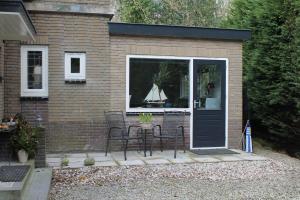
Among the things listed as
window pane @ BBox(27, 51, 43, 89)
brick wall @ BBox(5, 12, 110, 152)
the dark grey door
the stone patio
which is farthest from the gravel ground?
window pane @ BBox(27, 51, 43, 89)

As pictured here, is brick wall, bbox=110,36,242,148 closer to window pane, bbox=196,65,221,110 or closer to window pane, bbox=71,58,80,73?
window pane, bbox=196,65,221,110

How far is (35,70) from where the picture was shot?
9992 mm

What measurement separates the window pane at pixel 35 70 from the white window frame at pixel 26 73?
0.07 m

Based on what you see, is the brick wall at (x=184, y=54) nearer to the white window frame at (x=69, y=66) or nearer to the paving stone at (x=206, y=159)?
the white window frame at (x=69, y=66)

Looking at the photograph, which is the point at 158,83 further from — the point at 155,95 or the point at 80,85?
the point at 80,85

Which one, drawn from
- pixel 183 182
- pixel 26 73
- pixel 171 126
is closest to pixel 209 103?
pixel 171 126

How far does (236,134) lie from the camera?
11.0 meters

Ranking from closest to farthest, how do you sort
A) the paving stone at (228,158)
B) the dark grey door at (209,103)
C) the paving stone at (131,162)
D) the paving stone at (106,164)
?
1. the paving stone at (106,164)
2. the paving stone at (131,162)
3. the paving stone at (228,158)
4. the dark grey door at (209,103)

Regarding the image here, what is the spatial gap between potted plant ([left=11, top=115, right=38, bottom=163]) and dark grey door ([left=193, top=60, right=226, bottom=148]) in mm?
4264

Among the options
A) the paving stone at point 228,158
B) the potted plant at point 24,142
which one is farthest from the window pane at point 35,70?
the paving stone at point 228,158

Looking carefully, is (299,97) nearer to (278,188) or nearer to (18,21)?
(278,188)

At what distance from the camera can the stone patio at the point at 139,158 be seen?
29.1ft

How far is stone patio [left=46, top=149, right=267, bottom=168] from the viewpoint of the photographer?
29.1 ft

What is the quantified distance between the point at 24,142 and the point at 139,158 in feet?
9.07
